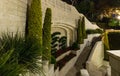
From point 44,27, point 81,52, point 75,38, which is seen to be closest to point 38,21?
point 44,27

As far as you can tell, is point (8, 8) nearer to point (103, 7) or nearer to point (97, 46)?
point (97, 46)

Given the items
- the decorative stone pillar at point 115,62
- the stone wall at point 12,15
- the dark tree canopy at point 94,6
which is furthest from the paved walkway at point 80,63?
the dark tree canopy at point 94,6

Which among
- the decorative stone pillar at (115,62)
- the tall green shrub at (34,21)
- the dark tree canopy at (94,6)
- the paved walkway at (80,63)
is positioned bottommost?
the paved walkway at (80,63)

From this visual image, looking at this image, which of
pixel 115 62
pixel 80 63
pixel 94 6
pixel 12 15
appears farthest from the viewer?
pixel 94 6

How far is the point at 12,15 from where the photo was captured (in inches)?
294

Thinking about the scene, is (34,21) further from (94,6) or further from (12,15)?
(94,6)

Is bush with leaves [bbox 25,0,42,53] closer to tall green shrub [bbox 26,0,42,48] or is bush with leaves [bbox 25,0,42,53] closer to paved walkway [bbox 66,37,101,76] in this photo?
tall green shrub [bbox 26,0,42,48]

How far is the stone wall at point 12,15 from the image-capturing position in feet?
21.7

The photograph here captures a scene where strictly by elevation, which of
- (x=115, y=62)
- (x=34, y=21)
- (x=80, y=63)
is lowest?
(x=80, y=63)

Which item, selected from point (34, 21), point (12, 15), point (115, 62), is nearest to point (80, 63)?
point (34, 21)

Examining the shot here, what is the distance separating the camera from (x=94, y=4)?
37094 mm

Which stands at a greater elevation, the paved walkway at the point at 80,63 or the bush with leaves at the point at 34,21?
the bush with leaves at the point at 34,21

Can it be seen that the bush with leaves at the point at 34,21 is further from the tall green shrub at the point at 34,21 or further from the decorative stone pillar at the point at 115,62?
the decorative stone pillar at the point at 115,62

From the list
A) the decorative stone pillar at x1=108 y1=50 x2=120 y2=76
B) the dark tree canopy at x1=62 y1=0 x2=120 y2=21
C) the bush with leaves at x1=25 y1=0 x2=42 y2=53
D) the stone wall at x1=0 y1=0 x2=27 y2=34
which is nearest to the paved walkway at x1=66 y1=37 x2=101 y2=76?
the bush with leaves at x1=25 y1=0 x2=42 y2=53
